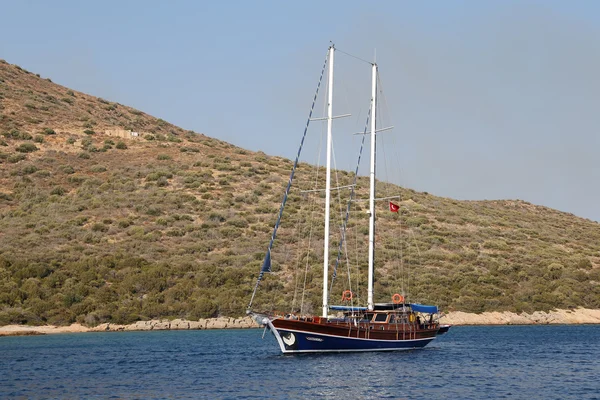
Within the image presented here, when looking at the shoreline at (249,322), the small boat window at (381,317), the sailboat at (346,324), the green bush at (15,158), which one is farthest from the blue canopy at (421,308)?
the green bush at (15,158)

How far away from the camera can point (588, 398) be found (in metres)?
28.8

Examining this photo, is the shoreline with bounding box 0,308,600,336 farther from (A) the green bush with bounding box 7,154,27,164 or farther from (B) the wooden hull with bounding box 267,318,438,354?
(A) the green bush with bounding box 7,154,27,164

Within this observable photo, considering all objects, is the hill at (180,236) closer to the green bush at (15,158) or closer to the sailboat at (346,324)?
the green bush at (15,158)

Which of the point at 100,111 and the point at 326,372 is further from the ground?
the point at 100,111

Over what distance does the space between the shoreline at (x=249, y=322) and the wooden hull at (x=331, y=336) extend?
21.5 metres

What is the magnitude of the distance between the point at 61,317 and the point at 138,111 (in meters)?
89.2

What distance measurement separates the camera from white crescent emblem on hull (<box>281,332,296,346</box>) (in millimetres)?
39156

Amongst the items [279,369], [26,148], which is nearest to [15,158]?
[26,148]

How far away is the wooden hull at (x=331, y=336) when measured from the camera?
38.7 meters

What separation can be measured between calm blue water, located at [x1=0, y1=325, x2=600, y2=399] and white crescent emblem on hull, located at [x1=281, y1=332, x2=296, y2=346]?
90 cm

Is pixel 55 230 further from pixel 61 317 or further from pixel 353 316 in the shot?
pixel 353 316

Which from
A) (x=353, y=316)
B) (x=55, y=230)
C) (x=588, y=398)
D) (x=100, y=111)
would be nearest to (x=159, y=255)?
(x=55, y=230)

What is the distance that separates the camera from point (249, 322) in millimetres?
62062

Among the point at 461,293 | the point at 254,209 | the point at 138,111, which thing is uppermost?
the point at 138,111
